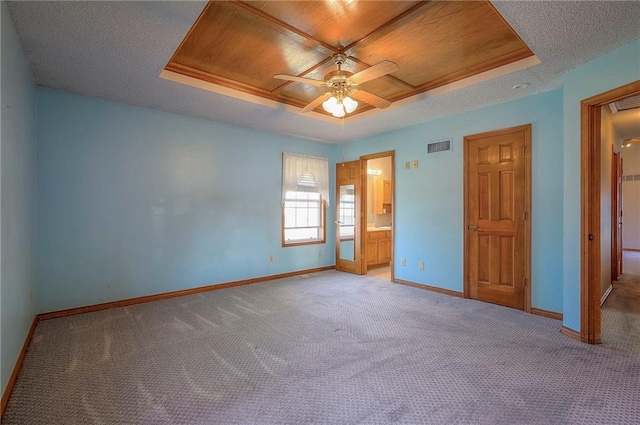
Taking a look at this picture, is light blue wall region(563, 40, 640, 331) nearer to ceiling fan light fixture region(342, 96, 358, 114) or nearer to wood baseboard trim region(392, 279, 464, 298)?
wood baseboard trim region(392, 279, 464, 298)

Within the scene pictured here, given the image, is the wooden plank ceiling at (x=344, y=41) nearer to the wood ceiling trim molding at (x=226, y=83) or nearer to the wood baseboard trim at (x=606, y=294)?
the wood ceiling trim molding at (x=226, y=83)

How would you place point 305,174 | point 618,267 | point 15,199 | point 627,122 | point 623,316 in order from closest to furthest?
point 15,199
point 623,316
point 627,122
point 618,267
point 305,174

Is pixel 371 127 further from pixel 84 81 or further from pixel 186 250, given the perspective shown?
pixel 84 81

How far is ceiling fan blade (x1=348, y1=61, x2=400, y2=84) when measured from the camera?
8.28 ft

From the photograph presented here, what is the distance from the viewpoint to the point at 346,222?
6297 mm

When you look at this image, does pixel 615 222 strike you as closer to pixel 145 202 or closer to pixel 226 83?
pixel 226 83

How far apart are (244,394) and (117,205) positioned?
10.0ft

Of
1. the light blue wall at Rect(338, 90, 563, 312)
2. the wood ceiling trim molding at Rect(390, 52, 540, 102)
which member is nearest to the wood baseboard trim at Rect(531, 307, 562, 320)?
the light blue wall at Rect(338, 90, 563, 312)

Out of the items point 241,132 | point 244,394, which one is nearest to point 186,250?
point 241,132

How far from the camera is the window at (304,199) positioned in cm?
568

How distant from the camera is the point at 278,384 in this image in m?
2.20

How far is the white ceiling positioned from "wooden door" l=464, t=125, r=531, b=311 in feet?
1.93

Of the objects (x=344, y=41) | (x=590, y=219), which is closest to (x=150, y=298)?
(x=344, y=41)

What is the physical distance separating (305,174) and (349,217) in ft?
4.06
